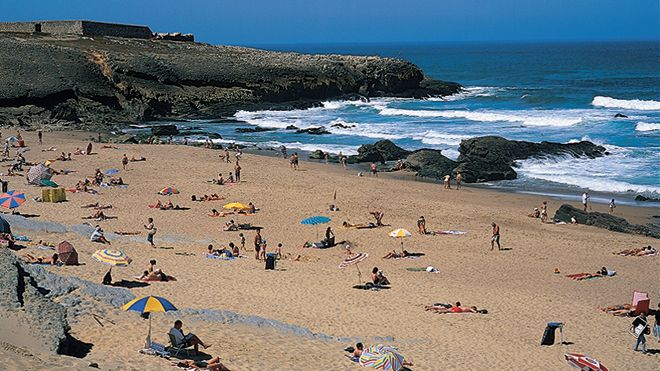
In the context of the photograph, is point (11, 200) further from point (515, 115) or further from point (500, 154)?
point (515, 115)

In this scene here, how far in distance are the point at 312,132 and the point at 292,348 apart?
3589 cm

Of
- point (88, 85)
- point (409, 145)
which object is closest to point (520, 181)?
point (409, 145)

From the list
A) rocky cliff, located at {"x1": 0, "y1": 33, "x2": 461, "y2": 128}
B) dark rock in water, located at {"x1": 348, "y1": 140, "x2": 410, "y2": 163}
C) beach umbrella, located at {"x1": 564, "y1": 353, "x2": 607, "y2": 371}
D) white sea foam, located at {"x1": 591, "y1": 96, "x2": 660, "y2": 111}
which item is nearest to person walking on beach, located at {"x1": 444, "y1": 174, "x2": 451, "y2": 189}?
dark rock in water, located at {"x1": 348, "y1": 140, "x2": 410, "y2": 163}

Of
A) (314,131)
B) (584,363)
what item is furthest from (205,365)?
(314,131)

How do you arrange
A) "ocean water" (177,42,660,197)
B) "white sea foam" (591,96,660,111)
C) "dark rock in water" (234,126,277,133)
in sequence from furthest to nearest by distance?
"white sea foam" (591,96,660,111), "dark rock in water" (234,126,277,133), "ocean water" (177,42,660,197)

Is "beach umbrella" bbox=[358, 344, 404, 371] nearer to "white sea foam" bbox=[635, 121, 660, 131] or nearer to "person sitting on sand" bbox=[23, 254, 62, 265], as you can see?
"person sitting on sand" bbox=[23, 254, 62, 265]

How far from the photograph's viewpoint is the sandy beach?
490 inches

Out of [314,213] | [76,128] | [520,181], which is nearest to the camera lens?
[314,213]

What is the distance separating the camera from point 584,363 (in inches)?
477

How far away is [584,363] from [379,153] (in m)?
25.7

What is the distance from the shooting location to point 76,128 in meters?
45.9

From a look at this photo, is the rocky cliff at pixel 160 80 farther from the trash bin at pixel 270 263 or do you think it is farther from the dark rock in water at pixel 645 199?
the trash bin at pixel 270 263

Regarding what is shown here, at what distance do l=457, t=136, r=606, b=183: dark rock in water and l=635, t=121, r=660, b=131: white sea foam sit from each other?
361 inches

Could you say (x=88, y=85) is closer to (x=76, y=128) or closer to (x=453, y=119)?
(x=76, y=128)
